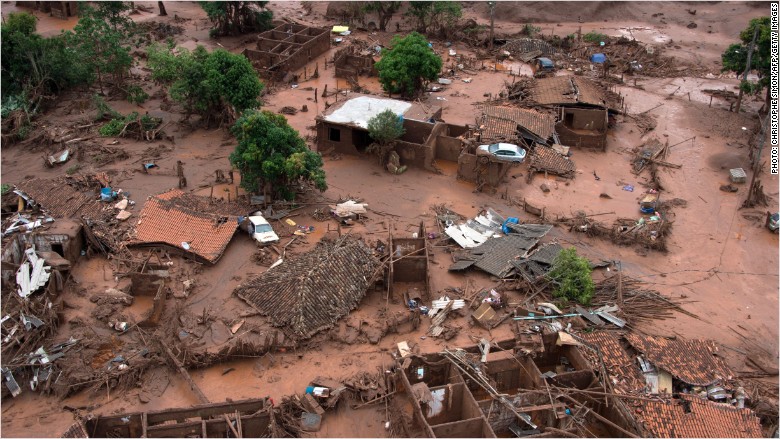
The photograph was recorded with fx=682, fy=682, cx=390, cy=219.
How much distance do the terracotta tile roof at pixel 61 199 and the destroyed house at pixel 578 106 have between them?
79.5 feet

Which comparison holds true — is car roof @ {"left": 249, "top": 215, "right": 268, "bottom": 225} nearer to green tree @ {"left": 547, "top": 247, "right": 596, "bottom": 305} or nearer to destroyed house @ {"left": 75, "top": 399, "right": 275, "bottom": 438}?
destroyed house @ {"left": 75, "top": 399, "right": 275, "bottom": 438}

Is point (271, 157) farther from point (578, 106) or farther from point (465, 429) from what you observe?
point (578, 106)

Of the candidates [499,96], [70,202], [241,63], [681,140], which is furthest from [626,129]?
[70,202]

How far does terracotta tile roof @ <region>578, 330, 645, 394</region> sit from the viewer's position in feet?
68.5

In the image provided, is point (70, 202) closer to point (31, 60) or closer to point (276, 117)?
point (276, 117)

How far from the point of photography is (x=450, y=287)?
87.0 feet

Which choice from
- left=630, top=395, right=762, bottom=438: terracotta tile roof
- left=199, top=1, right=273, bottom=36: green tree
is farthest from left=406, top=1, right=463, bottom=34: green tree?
left=630, top=395, right=762, bottom=438: terracotta tile roof

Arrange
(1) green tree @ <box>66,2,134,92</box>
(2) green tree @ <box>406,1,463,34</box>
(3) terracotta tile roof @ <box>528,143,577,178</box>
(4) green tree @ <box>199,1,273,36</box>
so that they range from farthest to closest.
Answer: (4) green tree @ <box>199,1,273,36</box>, (2) green tree @ <box>406,1,463,34</box>, (1) green tree @ <box>66,2,134,92</box>, (3) terracotta tile roof @ <box>528,143,577,178</box>

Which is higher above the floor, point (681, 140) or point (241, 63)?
point (241, 63)

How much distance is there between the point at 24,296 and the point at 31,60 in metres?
20.9

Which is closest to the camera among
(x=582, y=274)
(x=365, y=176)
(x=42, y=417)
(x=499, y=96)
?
(x=42, y=417)

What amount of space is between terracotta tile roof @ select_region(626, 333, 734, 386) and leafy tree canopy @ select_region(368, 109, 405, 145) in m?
15.6

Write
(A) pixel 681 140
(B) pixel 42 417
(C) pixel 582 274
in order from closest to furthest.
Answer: (B) pixel 42 417
(C) pixel 582 274
(A) pixel 681 140

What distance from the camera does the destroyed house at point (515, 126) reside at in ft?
117
